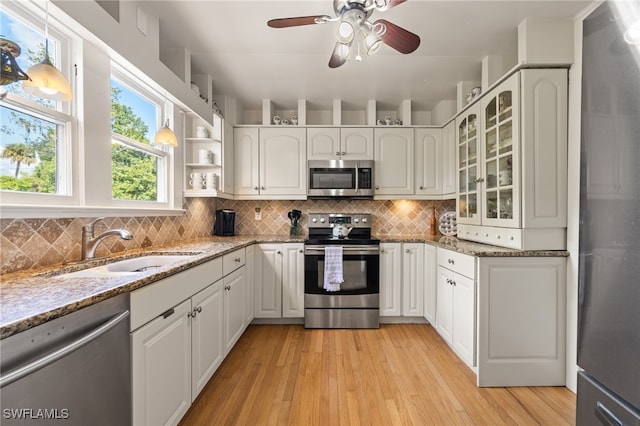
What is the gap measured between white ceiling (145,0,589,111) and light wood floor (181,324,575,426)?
247cm

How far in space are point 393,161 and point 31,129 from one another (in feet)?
9.54

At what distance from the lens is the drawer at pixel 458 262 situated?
6.44 feet

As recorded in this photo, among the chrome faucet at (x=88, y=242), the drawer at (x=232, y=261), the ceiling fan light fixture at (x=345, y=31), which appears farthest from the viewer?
the drawer at (x=232, y=261)

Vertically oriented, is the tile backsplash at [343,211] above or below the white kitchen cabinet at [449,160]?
below

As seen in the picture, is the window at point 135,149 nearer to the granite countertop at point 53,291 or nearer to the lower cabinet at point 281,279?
the granite countertop at point 53,291

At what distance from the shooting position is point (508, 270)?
6.13ft

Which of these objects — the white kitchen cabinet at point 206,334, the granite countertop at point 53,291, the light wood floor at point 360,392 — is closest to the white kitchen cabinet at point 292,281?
the light wood floor at point 360,392

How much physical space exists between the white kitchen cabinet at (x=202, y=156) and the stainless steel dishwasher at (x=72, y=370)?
1.76 m

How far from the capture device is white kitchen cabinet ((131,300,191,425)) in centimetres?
111

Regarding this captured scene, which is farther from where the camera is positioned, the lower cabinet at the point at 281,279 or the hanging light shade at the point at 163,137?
the lower cabinet at the point at 281,279

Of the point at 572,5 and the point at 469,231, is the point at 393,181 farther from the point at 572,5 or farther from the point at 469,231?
the point at 572,5

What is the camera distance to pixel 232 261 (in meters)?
2.21

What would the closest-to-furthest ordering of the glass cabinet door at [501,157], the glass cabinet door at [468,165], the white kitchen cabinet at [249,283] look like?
the glass cabinet door at [501,157], the glass cabinet door at [468,165], the white kitchen cabinet at [249,283]

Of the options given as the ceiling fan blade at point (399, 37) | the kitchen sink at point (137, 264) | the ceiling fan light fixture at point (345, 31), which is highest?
the ceiling fan blade at point (399, 37)
